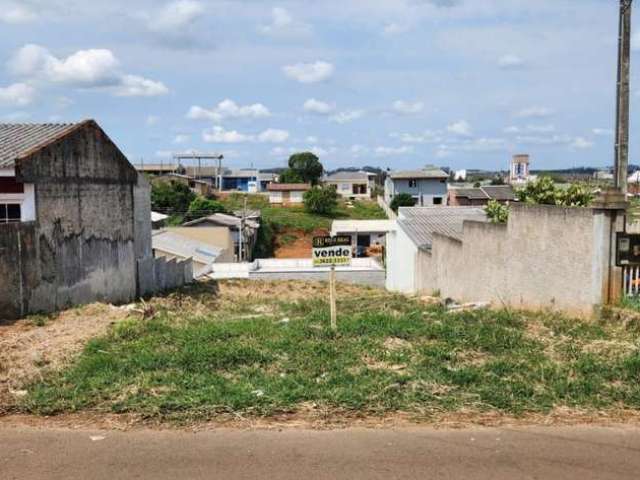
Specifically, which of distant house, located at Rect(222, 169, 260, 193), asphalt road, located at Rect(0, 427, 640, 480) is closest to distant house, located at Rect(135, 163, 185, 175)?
distant house, located at Rect(222, 169, 260, 193)

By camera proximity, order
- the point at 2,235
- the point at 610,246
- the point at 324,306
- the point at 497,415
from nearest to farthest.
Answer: the point at 497,415, the point at 610,246, the point at 2,235, the point at 324,306

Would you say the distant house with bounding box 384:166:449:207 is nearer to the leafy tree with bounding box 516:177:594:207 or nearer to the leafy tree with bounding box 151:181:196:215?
the leafy tree with bounding box 151:181:196:215

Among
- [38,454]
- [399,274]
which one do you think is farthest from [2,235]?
[399,274]

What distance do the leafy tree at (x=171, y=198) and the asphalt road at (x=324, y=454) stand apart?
198ft

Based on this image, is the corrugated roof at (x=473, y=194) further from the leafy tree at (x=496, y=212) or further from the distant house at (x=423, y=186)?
the leafy tree at (x=496, y=212)

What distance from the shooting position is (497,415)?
601cm

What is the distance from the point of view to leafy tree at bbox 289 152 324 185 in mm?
92375

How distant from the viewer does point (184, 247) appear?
38.6 meters

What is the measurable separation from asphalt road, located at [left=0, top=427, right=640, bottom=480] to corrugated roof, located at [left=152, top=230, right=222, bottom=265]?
29.6m

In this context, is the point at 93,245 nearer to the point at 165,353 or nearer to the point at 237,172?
the point at 165,353

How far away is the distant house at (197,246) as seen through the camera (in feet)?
116

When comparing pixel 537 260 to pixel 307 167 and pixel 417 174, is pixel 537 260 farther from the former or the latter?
pixel 307 167

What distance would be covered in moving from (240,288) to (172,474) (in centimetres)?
2261

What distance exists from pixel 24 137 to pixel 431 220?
16641mm
